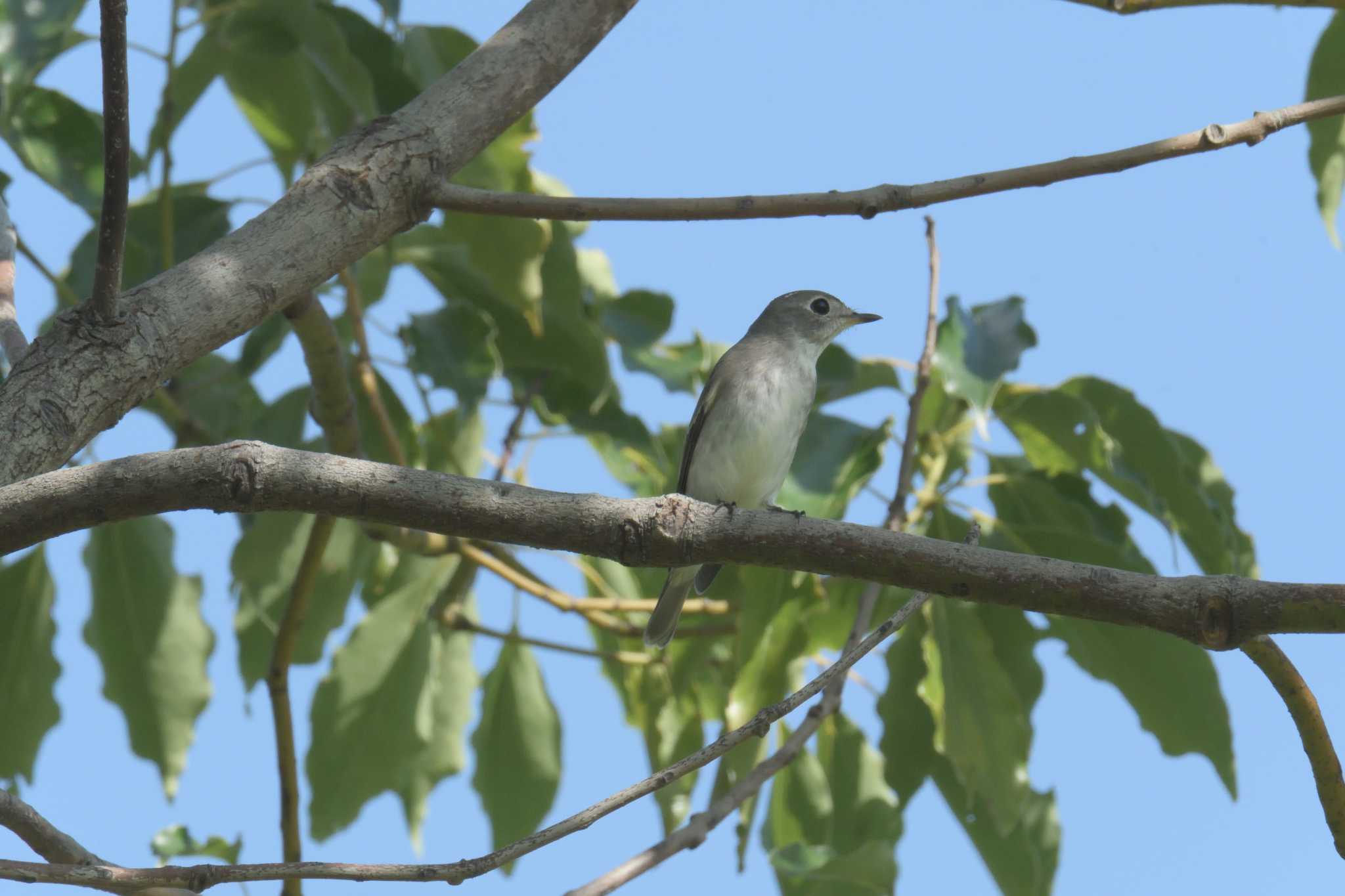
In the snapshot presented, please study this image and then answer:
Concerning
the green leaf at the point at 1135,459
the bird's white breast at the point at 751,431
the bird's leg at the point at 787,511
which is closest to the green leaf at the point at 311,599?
the bird's white breast at the point at 751,431

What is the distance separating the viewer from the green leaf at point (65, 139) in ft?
12.1

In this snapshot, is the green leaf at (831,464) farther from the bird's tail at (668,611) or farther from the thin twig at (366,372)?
the thin twig at (366,372)

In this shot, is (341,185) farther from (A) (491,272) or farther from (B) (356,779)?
(B) (356,779)

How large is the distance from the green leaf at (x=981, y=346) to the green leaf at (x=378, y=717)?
6.09 feet

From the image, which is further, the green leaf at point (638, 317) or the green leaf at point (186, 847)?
the green leaf at point (638, 317)

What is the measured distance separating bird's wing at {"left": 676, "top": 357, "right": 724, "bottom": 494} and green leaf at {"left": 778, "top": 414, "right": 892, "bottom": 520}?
2.74 ft

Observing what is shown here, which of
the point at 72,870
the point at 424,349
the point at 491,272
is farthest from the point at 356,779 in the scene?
the point at 72,870

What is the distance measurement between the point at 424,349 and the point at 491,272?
411 millimetres

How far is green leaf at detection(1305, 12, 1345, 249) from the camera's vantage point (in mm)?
3906

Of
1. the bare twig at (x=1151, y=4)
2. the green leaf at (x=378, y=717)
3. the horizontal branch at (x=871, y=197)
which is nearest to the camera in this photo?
the horizontal branch at (x=871, y=197)

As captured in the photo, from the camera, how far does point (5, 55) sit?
3.41 metres

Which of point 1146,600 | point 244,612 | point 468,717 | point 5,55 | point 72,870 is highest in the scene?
point 5,55

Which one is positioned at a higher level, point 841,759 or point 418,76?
point 418,76

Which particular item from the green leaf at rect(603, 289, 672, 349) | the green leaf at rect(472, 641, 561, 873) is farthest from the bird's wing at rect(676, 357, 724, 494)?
the green leaf at rect(472, 641, 561, 873)
